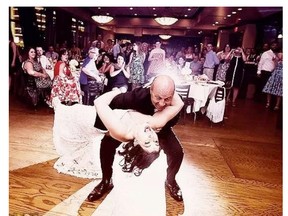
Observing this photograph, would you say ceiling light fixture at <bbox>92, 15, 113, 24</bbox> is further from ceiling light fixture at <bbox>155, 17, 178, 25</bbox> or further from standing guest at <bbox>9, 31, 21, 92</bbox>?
standing guest at <bbox>9, 31, 21, 92</bbox>

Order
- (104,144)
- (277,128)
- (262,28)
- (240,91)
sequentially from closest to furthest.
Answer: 1. (262,28)
2. (104,144)
3. (240,91)
4. (277,128)

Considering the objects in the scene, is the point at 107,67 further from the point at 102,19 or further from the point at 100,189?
the point at 100,189

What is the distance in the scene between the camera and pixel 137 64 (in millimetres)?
1528

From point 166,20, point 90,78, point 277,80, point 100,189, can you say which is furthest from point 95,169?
point 277,80

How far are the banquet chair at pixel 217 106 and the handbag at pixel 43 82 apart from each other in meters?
0.97

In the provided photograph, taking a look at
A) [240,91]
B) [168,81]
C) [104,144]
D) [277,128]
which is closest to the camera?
[168,81]

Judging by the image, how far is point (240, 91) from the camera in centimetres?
177

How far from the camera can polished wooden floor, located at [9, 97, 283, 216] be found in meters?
1.52

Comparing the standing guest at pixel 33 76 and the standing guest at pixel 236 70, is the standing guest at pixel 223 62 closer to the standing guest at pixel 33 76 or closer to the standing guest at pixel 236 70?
the standing guest at pixel 236 70

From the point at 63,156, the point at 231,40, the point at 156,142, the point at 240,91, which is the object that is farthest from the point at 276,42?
the point at 63,156

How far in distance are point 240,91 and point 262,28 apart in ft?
1.47

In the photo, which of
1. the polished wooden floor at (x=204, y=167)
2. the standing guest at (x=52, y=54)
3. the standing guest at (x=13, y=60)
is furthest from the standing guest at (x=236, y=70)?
the standing guest at (x=13, y=60)

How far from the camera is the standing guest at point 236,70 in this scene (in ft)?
5.03
